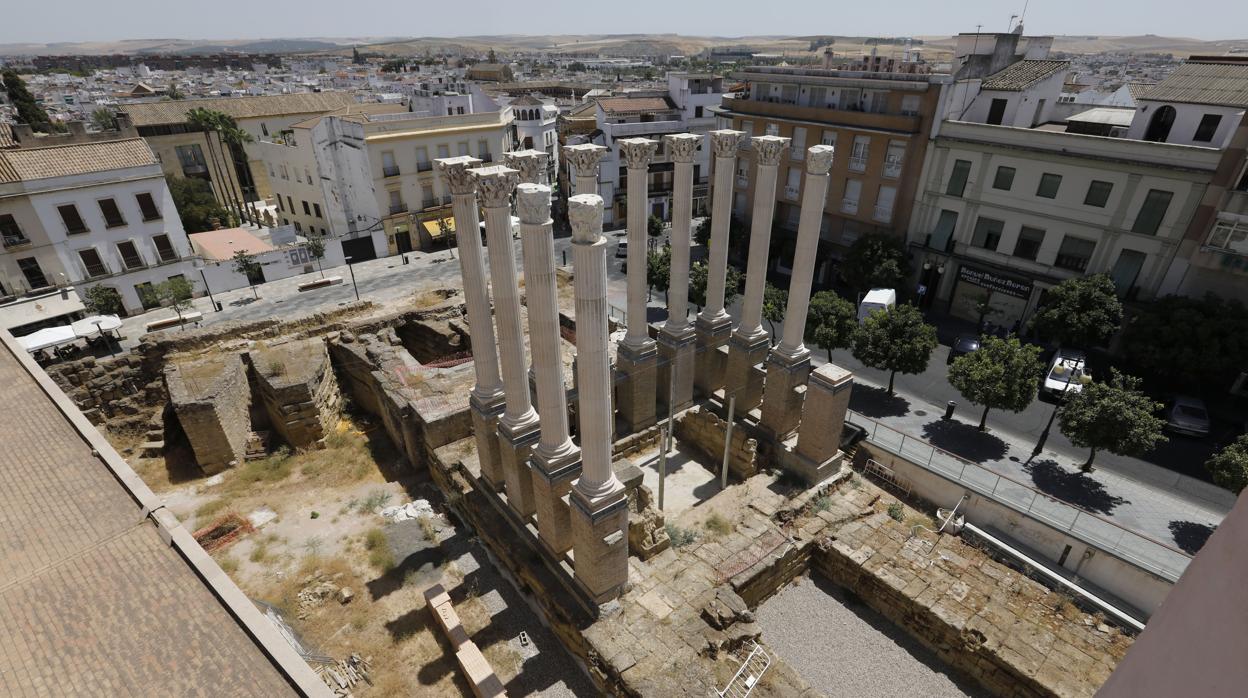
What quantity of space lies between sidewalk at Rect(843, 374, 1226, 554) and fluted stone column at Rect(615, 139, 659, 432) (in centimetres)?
952

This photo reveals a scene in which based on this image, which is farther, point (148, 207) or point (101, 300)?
point (148, 207)

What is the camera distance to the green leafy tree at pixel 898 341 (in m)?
22.7

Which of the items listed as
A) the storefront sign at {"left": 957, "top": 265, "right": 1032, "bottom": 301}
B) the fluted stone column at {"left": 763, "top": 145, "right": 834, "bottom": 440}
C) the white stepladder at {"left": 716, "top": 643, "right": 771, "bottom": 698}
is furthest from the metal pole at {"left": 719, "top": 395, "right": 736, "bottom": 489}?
the storefront sign at {"left": 957, "top": 265, "right": 1032, "bottom": 301}

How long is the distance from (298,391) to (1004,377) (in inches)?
964

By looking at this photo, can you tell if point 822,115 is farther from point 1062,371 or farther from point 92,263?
point 92,263

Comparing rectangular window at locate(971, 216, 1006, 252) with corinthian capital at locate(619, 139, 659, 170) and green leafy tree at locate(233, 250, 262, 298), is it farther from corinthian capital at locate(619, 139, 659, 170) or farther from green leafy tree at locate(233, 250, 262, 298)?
green leafy tree at locate(233, 250, 262, 298)

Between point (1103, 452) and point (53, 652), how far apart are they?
29426mm

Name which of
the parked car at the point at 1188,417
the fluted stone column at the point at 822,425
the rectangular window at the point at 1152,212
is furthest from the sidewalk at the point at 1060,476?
the rectangular window at the point at 1152,212

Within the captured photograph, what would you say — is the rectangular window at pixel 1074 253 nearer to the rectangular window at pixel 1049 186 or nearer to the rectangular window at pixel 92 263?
the rectangular window at pixel 1049 186

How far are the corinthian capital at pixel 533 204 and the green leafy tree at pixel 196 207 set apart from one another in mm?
52268

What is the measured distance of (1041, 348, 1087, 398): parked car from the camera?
24680 mm

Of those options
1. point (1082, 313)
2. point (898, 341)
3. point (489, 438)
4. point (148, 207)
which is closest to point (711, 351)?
point (898, 341)

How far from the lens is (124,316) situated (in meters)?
33.7

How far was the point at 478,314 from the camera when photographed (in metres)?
14.9
